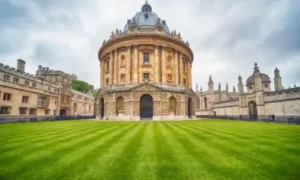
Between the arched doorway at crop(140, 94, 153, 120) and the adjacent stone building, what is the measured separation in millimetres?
24842

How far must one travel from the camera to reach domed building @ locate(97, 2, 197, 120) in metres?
36.2

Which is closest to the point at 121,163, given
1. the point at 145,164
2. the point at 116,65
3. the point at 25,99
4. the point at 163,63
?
the point at 145,164

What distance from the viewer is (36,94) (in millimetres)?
41438

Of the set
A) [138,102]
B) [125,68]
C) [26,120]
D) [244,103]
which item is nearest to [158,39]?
[125,68]

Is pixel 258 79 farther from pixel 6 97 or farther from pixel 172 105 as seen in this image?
pixel 6 97

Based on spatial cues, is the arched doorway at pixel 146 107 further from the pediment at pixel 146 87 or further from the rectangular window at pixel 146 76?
the rectangular window at pixel 146 76

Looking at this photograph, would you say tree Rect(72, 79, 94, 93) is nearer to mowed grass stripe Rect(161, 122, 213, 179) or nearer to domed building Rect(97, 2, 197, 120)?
domed building Rect(97, 2, 197, 120)

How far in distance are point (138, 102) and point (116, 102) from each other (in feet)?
17.9

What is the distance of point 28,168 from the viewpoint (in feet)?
18.3

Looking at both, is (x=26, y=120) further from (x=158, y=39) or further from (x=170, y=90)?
(x=158, y=39)

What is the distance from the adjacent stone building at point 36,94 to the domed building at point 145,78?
1426 cm

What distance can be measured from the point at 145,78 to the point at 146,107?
6.49 m

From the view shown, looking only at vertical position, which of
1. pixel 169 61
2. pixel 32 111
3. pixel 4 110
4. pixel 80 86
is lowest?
pixel 32 111

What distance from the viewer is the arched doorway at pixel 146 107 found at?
37.8m
